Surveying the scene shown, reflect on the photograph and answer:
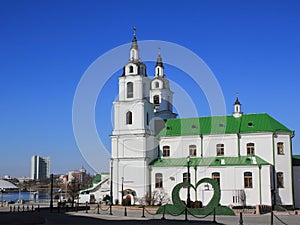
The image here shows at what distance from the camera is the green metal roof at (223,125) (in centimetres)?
4975

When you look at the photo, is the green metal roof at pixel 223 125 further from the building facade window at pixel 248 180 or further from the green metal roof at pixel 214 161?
the building facade window at pixel 248 180

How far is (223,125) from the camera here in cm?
5216

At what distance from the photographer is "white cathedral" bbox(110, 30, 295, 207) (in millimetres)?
47000

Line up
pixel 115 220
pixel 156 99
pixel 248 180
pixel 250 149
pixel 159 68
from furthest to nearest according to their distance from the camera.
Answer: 1. pixel 159 68
2. pixel 156 99
3. pixel 250 149
4. pixel 248 180
5. pixel 115 220

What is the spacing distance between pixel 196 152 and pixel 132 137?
781cm

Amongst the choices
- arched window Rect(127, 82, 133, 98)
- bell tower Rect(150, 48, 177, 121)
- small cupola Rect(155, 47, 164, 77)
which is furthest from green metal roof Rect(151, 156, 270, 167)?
small cupola Rect(155, 47, 164, 77)

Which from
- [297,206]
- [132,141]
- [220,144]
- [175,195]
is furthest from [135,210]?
[297,206]

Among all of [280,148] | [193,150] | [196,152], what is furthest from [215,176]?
[280,148]

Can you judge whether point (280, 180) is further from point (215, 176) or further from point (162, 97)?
point (162, 97)

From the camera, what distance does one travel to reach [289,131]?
160 feet

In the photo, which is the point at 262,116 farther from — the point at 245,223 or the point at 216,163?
the point at 245,223

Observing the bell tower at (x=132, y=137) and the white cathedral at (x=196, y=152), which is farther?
the bell tower at (x=132, y=137)

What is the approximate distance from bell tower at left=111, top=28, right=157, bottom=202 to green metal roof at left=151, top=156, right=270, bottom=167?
1.71 meters

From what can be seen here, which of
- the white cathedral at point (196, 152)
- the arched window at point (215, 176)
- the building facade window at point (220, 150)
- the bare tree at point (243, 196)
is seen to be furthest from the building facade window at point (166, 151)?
the bare tree at point (243, 196)
